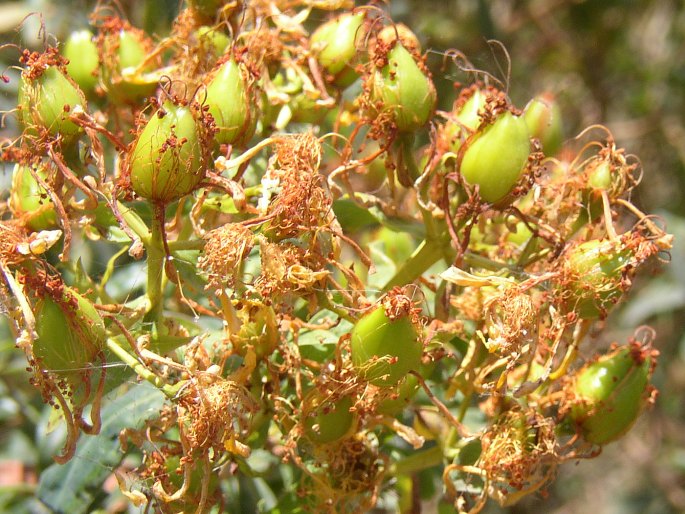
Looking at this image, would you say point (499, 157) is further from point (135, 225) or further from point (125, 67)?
point (125, 67)

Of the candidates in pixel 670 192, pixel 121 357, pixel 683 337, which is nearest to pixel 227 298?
pixel 121 357

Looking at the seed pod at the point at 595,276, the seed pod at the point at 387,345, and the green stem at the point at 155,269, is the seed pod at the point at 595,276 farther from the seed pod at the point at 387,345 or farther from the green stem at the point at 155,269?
the green stem at the point at 155,269

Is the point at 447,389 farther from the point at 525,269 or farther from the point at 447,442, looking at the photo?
the point at 525,269

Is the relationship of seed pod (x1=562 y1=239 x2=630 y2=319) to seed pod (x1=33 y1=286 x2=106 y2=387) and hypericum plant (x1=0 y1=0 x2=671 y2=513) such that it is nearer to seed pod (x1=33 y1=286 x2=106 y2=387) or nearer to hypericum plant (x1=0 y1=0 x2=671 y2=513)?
hypericum plant (x1=0 y1=0 x2=671 y2=513)

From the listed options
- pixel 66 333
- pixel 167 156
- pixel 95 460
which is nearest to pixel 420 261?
pixel 167 156

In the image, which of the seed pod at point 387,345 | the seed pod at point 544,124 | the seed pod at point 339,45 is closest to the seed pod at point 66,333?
the seed pod at point 387,345

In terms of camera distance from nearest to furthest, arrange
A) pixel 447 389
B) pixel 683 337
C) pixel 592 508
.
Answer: pixel 447 389, pixel 683 337, pixel 592 508

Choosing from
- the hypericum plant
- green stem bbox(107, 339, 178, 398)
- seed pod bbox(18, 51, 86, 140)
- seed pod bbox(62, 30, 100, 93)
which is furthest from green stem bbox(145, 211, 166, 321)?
seed pod bbox(62, 30, 100, 93)
